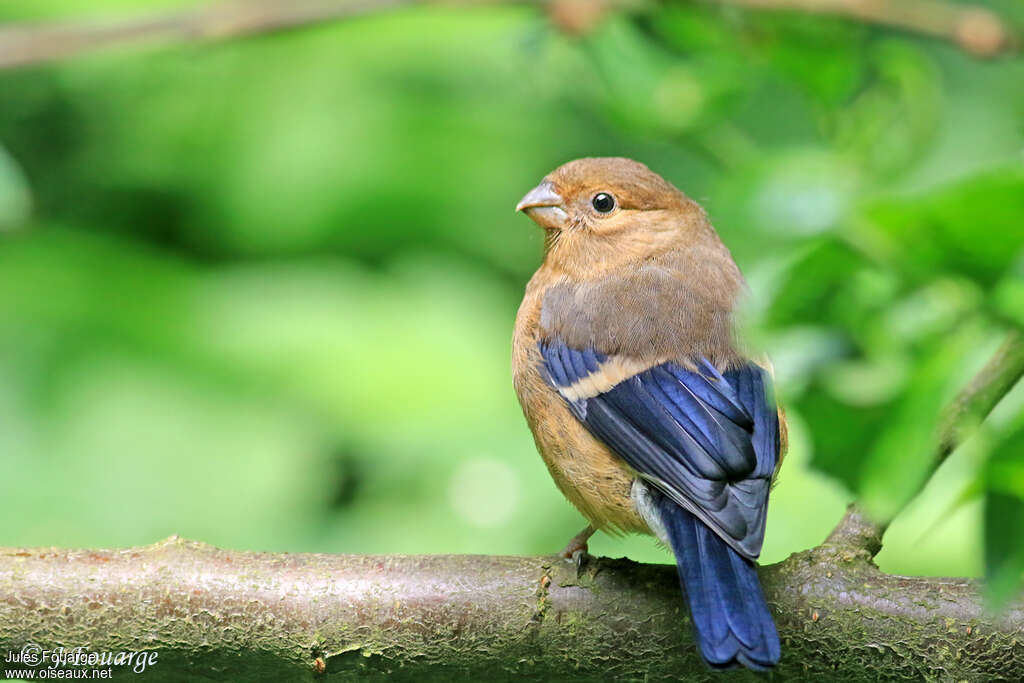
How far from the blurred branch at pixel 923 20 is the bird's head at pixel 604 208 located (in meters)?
0.59

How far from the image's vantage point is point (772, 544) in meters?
4.25

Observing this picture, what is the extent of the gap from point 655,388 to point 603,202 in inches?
37.1

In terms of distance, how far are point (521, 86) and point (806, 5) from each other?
88.1 inches

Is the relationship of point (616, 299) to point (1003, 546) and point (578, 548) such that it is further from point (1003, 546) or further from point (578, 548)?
point (1003, 546)

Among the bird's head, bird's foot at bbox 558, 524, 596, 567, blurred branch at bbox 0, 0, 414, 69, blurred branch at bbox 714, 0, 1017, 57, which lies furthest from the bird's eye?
bird's foot at bbox 558, 524, 596, 567

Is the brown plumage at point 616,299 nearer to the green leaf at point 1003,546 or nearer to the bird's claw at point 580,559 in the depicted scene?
the bird's claw at point 580,559

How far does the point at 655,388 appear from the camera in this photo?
280cm

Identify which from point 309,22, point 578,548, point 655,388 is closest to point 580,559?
point 578,548

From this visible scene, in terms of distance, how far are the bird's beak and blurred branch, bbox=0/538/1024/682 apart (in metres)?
1.41

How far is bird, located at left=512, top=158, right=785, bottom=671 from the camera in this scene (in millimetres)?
Result: 2352

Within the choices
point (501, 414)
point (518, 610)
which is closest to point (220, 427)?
point (501, 414)

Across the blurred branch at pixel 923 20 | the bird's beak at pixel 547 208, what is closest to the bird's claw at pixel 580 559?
the bird's beak at pixel 547 208

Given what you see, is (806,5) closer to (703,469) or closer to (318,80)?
(703,469)

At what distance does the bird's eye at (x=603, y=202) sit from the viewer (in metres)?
3.57
